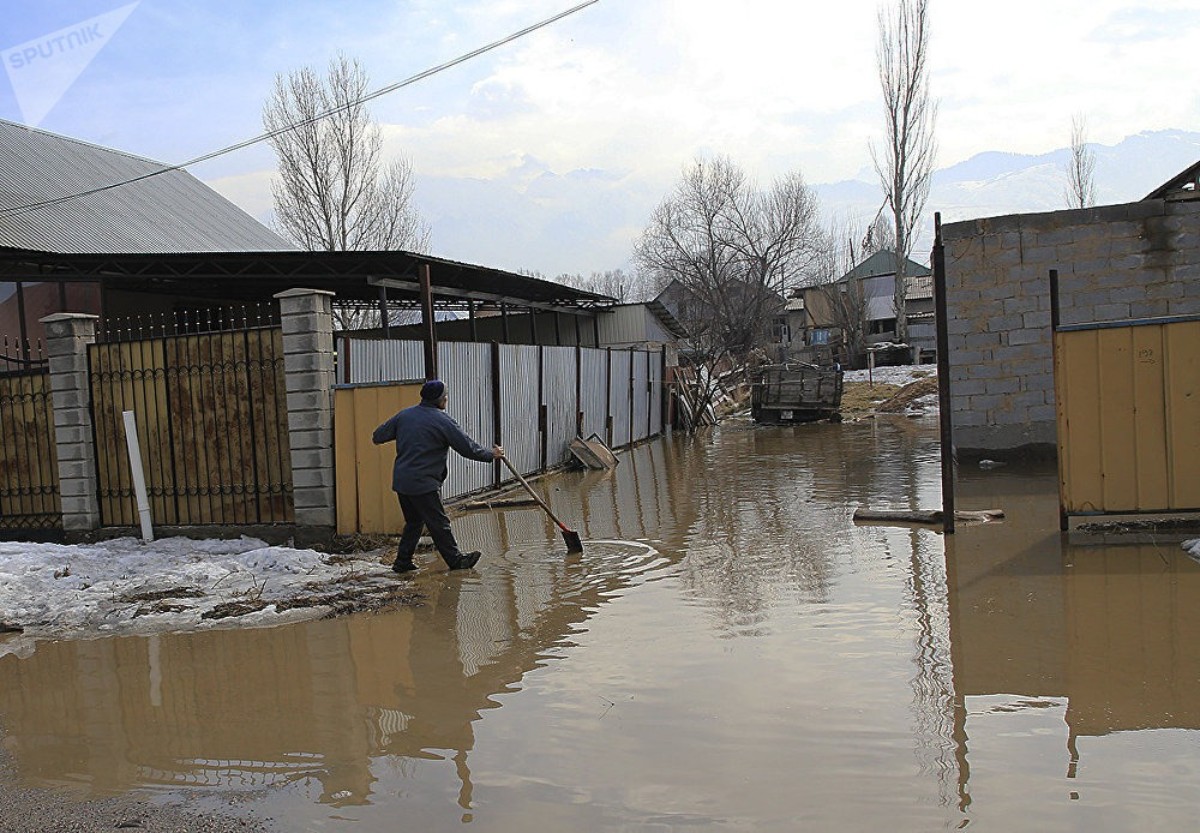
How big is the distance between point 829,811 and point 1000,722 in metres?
1.17

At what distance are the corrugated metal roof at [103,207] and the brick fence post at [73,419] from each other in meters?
7.71

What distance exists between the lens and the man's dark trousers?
8008 mm

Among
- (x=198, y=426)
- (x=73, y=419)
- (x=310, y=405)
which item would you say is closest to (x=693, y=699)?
(x=310, y=405)

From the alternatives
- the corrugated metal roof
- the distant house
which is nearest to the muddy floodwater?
the corrugated metal roof

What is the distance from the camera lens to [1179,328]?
768 centimetres

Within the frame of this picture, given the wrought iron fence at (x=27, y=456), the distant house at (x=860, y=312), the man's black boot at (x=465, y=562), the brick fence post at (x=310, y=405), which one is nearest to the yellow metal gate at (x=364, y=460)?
the brick fence post at (x=310, y=405)

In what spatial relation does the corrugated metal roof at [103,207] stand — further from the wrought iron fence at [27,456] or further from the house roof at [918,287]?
the house roof at [918,287]

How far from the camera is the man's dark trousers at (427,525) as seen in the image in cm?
801

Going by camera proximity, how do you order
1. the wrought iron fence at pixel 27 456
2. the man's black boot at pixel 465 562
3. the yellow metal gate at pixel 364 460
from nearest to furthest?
the man's black boot at pixel 465 562 < the yellow metal gate at pixel 364 460 < the wrought iron fence at pixel 27 456

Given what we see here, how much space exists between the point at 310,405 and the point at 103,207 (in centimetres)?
1515

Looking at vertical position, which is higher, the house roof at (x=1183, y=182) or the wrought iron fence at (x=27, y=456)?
the house roof at (x=1183, y=182)

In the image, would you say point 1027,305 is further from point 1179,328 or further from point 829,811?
point 829,811

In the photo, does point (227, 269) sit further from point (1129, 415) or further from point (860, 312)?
point (860, 312)

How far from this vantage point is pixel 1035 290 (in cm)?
1353
